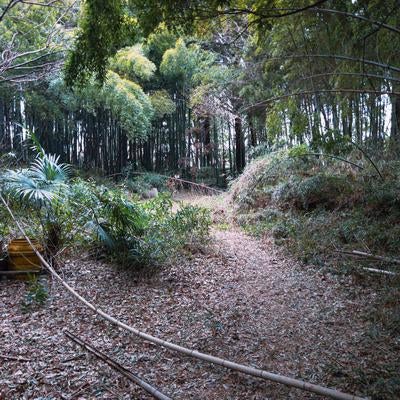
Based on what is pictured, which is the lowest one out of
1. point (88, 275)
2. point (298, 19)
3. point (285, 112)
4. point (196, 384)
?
point (196, 384)

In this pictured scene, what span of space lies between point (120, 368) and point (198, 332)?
23.8 inches

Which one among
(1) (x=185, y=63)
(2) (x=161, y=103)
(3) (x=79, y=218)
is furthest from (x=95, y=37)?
(1) (x=185, y=63)

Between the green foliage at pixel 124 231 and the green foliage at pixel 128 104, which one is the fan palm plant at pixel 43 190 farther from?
the green foliage at pixel 128 104

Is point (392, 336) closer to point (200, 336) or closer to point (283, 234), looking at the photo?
point (200, 336)

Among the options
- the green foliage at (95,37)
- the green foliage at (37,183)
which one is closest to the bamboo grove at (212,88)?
the green foliage at (95,37)

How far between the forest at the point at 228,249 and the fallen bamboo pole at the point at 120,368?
0.01 meters

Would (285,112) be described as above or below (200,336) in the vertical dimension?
above

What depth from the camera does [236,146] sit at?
9.79 m

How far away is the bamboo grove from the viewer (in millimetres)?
2969

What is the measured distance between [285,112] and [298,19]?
3.61 feet

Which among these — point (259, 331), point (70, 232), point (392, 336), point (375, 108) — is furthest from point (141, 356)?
point (375, 108)

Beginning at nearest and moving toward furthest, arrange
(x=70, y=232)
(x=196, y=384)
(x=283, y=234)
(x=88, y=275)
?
1. (x=196, y=384)
2. (x=88, y=275)
3. (x=70, y=232)
4. (x=283, y=234)

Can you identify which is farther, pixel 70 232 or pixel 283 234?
pixel 283 234

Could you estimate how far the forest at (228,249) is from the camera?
1.98m
